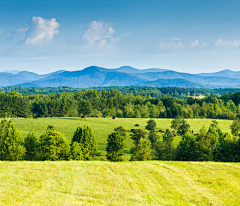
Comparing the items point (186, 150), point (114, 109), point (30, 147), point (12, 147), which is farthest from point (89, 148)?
point (114, 109)

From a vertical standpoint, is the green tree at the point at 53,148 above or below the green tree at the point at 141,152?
above

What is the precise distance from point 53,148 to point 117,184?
20820mm

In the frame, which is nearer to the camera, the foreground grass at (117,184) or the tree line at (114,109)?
the foreground grass at (117,184)

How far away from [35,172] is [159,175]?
12075mm

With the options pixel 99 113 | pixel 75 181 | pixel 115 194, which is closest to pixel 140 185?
pixel 115 194

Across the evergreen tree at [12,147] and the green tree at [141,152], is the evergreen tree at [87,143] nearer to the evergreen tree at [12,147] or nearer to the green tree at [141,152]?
the green tree at [141,152]

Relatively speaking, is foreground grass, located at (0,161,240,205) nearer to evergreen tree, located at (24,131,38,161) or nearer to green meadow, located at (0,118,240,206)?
green meadow, located at (0,118,240,206)

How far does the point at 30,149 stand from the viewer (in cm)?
3712

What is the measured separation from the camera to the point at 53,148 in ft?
114

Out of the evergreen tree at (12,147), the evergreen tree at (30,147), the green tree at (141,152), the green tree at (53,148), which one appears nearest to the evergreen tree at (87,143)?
the green tree at (53,148)

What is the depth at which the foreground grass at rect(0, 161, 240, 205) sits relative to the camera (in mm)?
14430

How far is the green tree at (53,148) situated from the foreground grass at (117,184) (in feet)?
45.6

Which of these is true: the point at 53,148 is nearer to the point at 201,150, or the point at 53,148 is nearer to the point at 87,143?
the point at 87,143

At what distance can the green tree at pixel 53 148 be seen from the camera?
3412 cm
